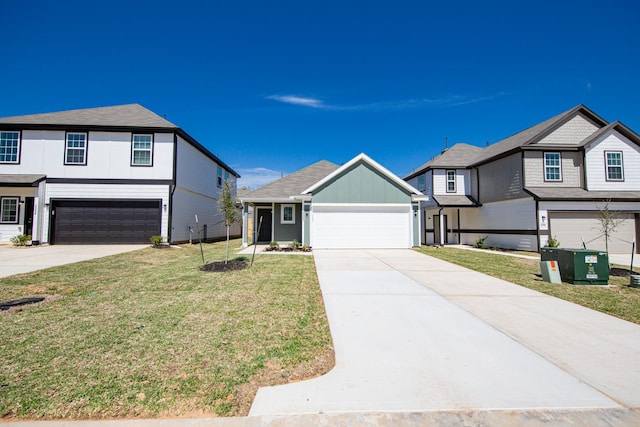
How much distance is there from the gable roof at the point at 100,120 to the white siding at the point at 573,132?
19.6 metres

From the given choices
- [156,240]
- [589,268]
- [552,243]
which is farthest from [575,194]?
[156,240]

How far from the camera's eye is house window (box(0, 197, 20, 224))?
1505cm

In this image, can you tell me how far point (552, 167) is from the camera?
49.8ft

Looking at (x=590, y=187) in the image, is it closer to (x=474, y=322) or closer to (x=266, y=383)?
(x=474, y=322)

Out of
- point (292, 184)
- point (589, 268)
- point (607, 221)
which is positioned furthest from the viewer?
point (292, 184)

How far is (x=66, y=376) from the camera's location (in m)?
2.84

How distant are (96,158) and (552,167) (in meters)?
23.8

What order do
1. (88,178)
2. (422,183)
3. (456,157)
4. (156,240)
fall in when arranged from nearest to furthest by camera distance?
(156,240) < (88,178) < (456,157) < (422,183)

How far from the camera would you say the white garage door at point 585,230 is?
1424cm

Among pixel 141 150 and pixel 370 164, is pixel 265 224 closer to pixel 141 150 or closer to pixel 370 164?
pixel 370 164

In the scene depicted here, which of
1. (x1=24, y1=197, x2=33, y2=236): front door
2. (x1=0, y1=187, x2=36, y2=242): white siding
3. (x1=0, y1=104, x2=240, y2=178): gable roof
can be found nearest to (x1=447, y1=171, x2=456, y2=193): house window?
(x1=0, y1=104, x2=240, y2=178): gable roof

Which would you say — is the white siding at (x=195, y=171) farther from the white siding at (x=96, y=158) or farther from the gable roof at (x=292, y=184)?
the gable roof at (x=292, y=184)

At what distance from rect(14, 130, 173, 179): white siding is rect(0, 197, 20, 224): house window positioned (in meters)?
1.45

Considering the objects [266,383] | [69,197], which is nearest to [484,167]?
[266,383]
